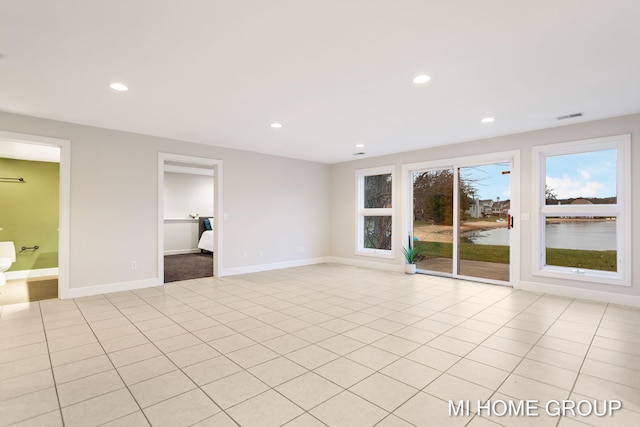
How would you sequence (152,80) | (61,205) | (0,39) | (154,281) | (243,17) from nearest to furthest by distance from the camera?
(243,17) → (0,39) → (152,80) → (61,205) → (154,281)

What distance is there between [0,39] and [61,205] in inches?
103

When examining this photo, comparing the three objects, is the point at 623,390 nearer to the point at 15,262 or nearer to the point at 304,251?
the point at 304,251

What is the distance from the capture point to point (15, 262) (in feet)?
18.6

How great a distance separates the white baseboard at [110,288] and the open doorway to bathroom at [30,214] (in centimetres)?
115

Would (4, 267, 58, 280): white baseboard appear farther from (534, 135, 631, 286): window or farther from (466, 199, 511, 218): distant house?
(534, 135, 631, 286): window

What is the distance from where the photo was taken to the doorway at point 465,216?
5230mm

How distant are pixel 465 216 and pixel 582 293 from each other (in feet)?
6.50

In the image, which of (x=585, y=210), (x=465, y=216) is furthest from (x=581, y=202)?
(x=465, y=216)

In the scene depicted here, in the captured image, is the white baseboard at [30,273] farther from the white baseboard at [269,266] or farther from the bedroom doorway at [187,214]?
the white baseboard at [269,266]

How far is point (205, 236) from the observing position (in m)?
8.93

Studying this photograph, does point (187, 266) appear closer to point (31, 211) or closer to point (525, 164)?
point (31, 211)

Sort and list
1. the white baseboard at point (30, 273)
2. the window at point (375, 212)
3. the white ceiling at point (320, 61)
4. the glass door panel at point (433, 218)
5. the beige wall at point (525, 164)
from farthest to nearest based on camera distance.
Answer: the window at point (375, 212)
the glass door panel at point (433, 218)
the white baseboard at point (30, 273)
the beige wall at point (525, 164)
the white ceiling at point (320, 61)

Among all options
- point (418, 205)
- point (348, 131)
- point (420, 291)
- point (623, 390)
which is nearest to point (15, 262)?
point (348, 131)

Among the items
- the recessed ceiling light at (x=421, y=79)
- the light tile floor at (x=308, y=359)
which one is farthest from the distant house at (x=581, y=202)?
the recessed ceiling light at (x=421, y=79)
